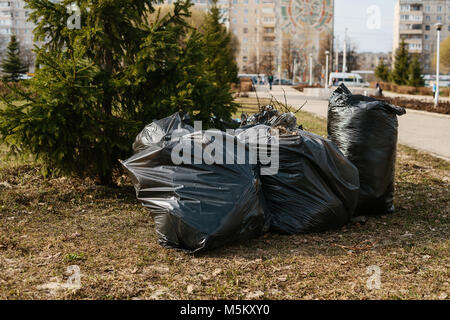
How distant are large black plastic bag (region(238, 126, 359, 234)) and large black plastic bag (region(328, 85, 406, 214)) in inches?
22.2

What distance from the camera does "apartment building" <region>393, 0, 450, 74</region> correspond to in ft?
330

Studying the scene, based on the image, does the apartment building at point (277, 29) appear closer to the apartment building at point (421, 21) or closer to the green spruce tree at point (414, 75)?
the green spruce tree at point (414, 75)

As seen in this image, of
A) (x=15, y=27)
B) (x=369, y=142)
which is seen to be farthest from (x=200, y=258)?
(x=15, y=27)

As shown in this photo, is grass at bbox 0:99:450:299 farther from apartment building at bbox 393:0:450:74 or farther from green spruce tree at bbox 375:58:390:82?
apartment building at bbox 393:0:450:74

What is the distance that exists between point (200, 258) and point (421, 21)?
357 feet

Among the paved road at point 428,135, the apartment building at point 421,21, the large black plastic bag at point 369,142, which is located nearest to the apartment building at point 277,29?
the apartment building at point 421,21

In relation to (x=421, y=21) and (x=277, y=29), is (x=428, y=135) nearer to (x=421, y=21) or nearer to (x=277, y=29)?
(x=277, y=29)

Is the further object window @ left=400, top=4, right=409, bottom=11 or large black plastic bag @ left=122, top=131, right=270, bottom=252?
window @ left=400, top=4, right=409, bottom=11

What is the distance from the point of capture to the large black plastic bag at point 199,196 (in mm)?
3758

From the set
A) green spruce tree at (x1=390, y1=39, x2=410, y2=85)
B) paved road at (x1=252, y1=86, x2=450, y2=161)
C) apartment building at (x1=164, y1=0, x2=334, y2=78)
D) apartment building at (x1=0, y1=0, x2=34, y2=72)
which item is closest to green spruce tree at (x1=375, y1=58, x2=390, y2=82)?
green spruce tree at (x1=390, y1=39, x2=410, y2=85)

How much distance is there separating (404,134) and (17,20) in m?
66.5

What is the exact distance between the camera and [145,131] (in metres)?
4.57

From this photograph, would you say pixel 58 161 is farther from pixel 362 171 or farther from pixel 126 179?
pixel 362 171

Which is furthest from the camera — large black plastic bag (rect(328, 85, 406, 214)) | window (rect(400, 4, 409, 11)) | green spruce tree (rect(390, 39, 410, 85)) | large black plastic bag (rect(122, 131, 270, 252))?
window (rect(400, 4, 409, 11))
